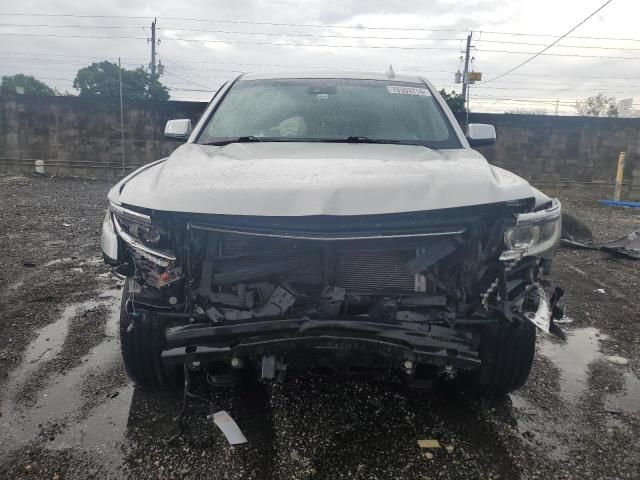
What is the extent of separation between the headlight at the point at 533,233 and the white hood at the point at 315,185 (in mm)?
107

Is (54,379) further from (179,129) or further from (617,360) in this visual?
(617,360)

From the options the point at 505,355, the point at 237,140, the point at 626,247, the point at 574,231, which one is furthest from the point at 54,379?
the point at 574,231

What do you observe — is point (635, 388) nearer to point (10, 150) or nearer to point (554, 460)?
point (554, 460)

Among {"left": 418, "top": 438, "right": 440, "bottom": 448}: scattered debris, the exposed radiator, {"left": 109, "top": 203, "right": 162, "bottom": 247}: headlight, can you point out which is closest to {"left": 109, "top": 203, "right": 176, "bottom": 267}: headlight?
{"left": 109, "top": 203, "right": 162, "bottom": 247}: headlight

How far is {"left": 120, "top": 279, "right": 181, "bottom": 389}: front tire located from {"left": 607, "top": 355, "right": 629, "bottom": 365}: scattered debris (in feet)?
9.30

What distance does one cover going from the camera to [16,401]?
8.68ft

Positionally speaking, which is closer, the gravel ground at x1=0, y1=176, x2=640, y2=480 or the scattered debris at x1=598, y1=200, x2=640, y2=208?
the gravel ground at x1=0, y1=176, x2=640, y2=480

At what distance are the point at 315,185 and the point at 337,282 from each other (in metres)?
0.46

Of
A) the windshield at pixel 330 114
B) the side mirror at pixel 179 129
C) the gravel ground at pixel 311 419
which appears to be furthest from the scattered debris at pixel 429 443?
the side mirror at pixel 179 129

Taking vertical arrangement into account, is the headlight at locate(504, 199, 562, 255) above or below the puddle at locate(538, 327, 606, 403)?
above

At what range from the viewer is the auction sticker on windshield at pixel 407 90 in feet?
12.2

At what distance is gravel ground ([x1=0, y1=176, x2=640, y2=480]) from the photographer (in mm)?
2188

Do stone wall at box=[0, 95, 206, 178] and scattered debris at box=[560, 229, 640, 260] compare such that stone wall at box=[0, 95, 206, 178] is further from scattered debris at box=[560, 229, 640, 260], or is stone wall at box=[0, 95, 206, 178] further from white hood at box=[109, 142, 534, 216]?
white hood at box=[109, 142, 534, 216]

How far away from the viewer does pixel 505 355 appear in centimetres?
251
